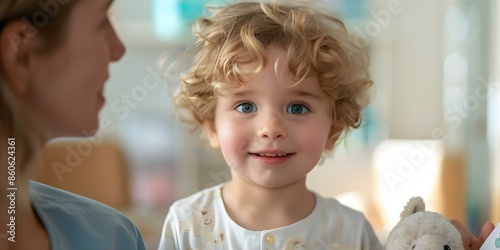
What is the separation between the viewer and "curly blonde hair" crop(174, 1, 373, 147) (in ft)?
3.16

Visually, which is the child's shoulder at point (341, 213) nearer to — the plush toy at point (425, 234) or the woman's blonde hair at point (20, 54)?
the plush toy at point (425, 234)

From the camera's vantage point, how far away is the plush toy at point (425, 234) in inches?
33.9

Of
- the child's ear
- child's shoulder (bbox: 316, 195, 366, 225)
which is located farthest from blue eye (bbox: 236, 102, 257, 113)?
child's shoulder (bbox: 316, 195, 366, 225)

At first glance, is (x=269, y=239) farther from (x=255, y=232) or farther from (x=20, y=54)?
(x=20, y=54)

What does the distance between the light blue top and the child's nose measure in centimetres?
23

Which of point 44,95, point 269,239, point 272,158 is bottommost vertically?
point 269,239

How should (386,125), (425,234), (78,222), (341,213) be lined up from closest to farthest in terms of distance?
(78,222) → (425,234) → (341,213) → (386,125)

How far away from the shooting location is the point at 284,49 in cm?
96

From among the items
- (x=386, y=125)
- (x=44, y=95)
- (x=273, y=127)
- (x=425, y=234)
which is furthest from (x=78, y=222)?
(x=386, y=125)

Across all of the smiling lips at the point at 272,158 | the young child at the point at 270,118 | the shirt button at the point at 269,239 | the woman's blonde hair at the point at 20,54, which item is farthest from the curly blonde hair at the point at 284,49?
the woman's blonde hair at the point at 20,54

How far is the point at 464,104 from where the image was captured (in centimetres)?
247

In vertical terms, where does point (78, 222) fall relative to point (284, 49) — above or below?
below

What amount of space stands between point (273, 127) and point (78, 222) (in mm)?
308

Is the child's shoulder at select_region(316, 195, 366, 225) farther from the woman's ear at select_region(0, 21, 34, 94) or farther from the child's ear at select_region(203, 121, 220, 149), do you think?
the woman's ear at select_region(0, 21, 34, 94)
